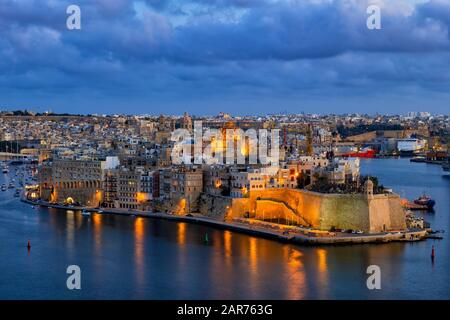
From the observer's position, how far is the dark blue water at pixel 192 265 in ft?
31.9

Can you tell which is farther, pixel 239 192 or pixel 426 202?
pixel 426 202

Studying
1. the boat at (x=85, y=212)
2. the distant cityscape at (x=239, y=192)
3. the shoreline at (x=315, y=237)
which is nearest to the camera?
the shoreline at (x=315, y=237)

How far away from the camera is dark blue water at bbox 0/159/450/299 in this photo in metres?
9.72

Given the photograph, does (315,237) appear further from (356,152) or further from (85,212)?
(356,152)

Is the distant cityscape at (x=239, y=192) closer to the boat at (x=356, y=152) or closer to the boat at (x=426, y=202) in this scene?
the boat at (x=426, y=202)

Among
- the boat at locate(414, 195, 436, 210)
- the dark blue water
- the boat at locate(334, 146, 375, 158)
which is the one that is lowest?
the dark blue water

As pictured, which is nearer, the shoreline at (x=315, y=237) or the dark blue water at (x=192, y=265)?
the dark blue water at (x=192, y=265)

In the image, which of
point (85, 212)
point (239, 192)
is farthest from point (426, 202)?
point (85, 212)

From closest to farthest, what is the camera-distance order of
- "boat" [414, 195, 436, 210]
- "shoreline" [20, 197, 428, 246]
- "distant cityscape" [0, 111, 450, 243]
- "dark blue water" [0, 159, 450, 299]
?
"dark blue water" [0, 159, 450, 299], "shoreline" [20, 197, 428, 246], "distant cityscape" [0, 111, 450, 243], "boat" [414, 195, 436, 210]

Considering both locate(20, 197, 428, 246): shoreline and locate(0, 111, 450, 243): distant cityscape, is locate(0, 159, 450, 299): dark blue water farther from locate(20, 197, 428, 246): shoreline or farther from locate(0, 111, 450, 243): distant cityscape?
locate(0, 111, 450, 243): distant cityscape

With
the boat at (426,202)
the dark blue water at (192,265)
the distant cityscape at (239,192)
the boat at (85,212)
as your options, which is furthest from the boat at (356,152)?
the dark blue water at (192,265)

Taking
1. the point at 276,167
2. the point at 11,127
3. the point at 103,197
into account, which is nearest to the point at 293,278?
the point at 276,167

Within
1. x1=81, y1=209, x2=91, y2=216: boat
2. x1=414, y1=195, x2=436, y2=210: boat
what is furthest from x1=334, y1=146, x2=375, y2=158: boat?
x1=81, y1=209, x2=91, y2=216: boat

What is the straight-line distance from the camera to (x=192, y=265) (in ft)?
36.1
